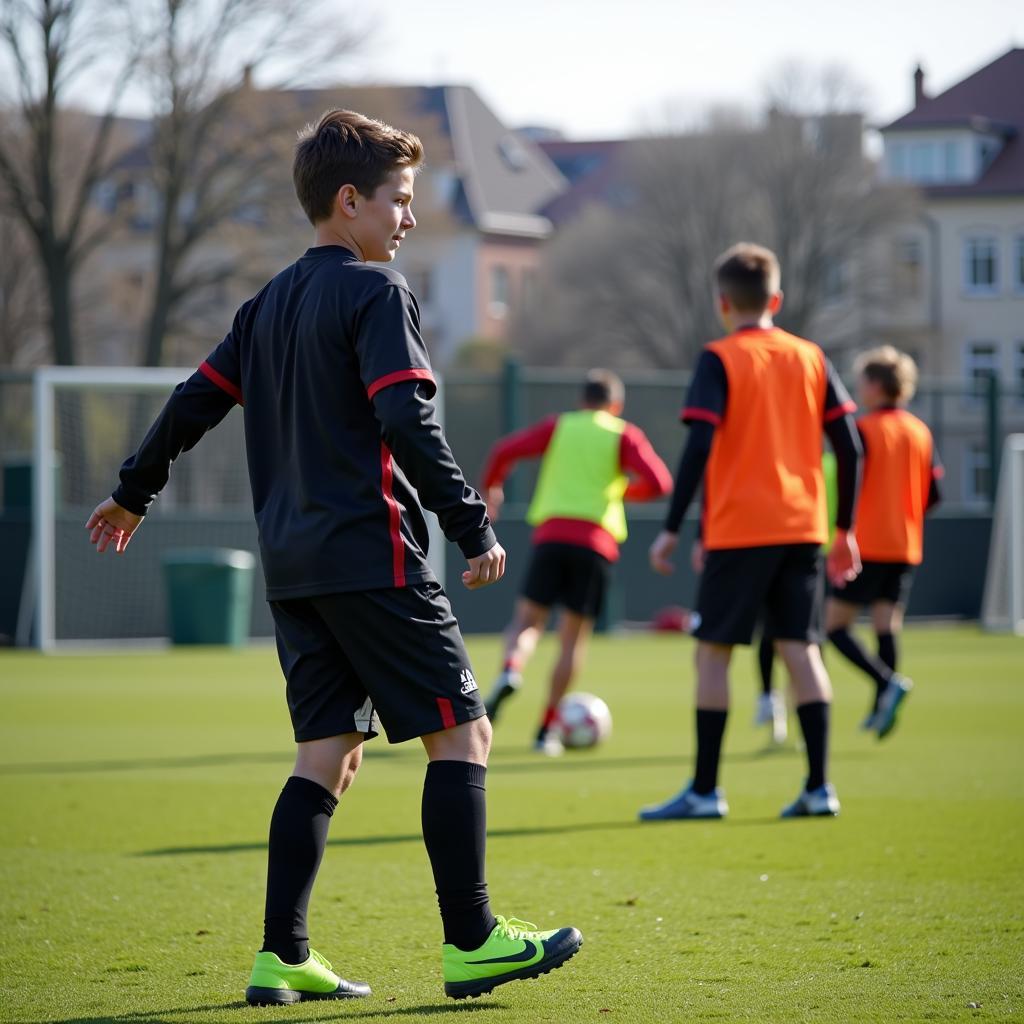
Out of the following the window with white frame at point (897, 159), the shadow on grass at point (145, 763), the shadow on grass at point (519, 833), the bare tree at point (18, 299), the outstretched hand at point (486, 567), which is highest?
the window with white frame at point (897, 159)

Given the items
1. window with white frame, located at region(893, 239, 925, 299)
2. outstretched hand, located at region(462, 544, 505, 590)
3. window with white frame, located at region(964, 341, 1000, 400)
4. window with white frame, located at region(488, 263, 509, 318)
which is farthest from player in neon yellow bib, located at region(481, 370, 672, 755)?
window with white frame, located at region(488, 263, 509, 318)

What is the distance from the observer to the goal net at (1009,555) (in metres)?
21.2

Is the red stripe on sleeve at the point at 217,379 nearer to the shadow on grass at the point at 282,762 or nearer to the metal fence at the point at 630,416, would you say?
the shadow on grass at the point at 282,762

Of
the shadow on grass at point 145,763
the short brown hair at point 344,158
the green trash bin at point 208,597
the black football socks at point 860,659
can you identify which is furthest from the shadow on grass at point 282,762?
the green trash bin at point 208,597

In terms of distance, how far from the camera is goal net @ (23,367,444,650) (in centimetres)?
1881

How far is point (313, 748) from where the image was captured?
14.6 feet

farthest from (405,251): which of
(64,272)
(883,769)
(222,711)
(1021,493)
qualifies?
(883,769)

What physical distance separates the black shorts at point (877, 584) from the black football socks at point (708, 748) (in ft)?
11.7

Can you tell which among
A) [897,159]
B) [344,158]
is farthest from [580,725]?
[897,159]

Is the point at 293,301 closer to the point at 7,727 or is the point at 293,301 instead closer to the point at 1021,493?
the point at 7,727

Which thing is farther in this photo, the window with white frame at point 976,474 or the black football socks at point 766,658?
the window with white frame at point 976,474

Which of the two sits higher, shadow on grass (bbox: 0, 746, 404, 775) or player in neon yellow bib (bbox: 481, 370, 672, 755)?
player in neon yellow bib (bbox: 481, 370, 672, 755)

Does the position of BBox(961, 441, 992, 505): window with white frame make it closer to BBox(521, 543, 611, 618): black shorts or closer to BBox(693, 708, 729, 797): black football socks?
BBox(521, 543, 611, 618): black shorts

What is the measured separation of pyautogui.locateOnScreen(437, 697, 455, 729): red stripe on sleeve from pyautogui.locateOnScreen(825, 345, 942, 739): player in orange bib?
246 inches
